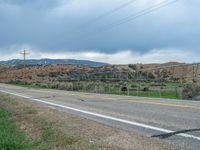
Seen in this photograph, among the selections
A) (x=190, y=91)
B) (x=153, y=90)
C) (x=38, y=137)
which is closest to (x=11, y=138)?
(x=38, y=137)

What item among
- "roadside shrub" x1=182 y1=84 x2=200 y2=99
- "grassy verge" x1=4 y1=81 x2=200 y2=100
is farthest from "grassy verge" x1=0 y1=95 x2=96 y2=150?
"grassy verge" x1=4 y1=81 x2=200 y2=100

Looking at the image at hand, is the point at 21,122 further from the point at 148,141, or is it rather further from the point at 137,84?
the point at 137,84

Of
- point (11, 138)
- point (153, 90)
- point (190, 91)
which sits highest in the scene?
point (190, 91)

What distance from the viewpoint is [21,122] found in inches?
544

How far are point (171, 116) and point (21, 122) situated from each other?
16.0 feet

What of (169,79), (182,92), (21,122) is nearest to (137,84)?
(169,79)

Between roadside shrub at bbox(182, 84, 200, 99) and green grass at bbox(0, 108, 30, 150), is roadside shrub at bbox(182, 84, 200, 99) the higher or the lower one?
the higher one

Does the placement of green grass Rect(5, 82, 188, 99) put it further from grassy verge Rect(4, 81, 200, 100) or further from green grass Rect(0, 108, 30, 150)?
green grass Rect(0, 108, 30, 150)

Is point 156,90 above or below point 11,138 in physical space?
below

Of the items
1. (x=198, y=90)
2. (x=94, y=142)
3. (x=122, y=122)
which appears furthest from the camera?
(x=198, y=90)

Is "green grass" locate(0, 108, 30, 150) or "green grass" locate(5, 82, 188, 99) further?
"green grass" locate(5, 82, 188, 99)

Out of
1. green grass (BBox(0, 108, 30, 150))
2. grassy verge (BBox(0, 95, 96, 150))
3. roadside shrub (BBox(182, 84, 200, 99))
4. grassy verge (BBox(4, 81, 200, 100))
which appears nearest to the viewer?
grassy verge (BBox(0, 95, 96, 150))

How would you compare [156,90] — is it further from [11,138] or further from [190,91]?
[11,138]

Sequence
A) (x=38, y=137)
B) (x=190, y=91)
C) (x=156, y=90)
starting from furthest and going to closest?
(x=156, y=90) < (x=190, y=91) < (x=38, y=137)
